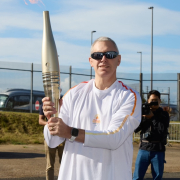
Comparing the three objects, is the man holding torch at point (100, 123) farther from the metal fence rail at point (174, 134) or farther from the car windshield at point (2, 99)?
the car windshield at point (2, 99)

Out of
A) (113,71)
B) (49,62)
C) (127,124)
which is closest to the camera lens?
(49,62)

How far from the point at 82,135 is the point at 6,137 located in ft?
37.4

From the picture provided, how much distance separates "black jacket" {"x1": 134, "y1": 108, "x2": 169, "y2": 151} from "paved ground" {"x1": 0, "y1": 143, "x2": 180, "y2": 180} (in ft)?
7.81

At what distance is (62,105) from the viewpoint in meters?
2.94

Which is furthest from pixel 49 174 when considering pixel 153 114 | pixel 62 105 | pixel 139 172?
pixel 62 105

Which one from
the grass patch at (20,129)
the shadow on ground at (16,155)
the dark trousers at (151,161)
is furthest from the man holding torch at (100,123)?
the grass patch at (20,129)

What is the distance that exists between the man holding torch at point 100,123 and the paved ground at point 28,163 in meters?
4.94

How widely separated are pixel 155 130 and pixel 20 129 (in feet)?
31.6

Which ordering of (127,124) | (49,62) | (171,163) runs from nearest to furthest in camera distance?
(49,62)
(127,124)
(171,163)

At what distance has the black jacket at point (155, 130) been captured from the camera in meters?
5.80

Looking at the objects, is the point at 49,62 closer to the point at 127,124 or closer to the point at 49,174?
the point at 127,124

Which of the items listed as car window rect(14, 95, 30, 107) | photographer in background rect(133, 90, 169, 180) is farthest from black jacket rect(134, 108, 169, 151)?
car window rect(14, 95, 30, 107)

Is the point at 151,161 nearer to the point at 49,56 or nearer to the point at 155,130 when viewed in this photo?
the point at 155,130

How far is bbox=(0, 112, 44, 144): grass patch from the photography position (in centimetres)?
1349
